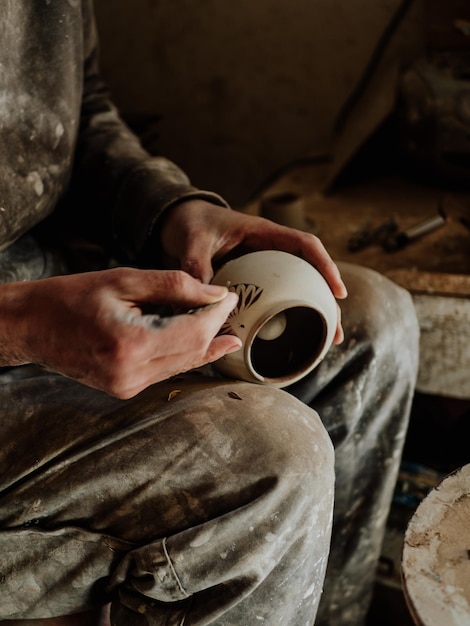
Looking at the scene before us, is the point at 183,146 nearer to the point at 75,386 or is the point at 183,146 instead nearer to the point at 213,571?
the point at 75,386

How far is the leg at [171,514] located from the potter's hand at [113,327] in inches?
4.4

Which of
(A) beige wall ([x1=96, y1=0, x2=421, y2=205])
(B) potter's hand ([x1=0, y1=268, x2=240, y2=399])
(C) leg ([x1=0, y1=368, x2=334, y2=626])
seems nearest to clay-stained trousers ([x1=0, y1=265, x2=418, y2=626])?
(C) leg ([x1=0, y1=368, x2=334, y2=626])

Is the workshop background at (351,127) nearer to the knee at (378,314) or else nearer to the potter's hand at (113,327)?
the knee at (378,314)

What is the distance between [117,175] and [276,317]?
0.48m

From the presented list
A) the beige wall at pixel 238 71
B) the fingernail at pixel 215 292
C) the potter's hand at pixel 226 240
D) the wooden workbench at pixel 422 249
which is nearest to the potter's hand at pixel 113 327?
the fingernail at pixel 215 292

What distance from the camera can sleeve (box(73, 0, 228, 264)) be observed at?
1.30 meters

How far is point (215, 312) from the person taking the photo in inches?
35.9

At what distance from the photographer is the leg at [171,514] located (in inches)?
36.2

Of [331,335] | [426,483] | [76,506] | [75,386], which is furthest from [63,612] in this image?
[426,483]

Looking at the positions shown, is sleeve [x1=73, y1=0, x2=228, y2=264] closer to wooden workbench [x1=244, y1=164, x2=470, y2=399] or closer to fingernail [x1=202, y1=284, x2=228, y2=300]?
fingernail [x1=202, y1=284, x2=228, y2=300]

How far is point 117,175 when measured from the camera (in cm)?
138

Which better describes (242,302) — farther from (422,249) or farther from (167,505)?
(422,249)

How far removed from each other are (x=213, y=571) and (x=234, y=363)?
0.29 m

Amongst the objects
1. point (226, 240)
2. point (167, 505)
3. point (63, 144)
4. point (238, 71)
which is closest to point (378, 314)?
point (226, 240)
